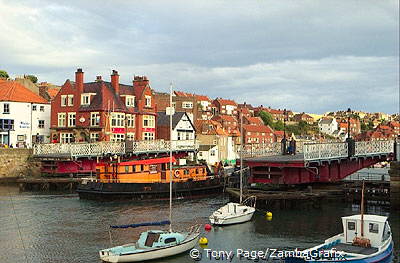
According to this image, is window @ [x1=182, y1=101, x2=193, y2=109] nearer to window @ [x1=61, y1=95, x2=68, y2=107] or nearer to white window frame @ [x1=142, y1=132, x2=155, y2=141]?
white window frame @ [x1=142, y1=132, x2=155, y2=141]

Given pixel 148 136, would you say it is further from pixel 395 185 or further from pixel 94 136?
pixel 395 185

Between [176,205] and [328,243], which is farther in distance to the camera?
[176,205]

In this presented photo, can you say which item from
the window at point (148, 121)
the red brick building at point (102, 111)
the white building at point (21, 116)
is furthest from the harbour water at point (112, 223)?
the window at point (148, 121)

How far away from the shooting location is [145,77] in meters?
75.9

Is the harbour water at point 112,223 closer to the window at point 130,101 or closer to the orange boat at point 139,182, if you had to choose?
the orange boat at point 139,182

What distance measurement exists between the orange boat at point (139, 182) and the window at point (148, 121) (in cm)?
2257

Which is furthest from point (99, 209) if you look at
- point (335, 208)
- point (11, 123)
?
point (11, 123)

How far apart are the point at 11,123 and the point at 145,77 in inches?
835

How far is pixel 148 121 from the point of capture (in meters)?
75.3

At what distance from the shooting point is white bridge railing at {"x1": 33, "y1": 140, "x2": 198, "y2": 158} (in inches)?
2382

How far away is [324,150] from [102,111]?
35.5 metres

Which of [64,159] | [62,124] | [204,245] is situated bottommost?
[204,245]

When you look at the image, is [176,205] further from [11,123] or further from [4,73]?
[4,73]

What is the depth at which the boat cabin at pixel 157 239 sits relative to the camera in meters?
27.5
